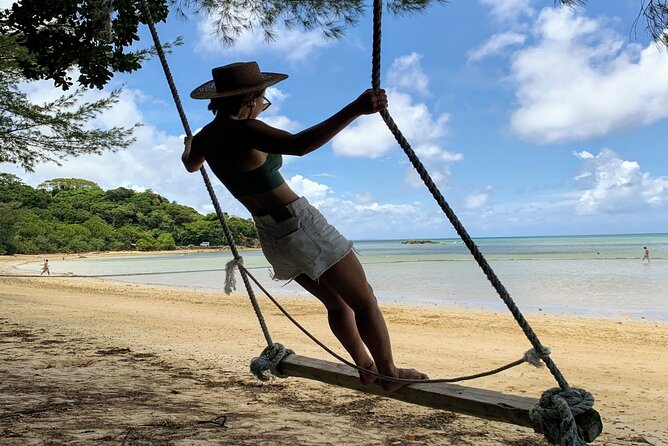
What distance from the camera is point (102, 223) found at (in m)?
54.4

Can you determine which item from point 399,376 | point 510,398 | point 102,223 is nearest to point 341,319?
point 399,376

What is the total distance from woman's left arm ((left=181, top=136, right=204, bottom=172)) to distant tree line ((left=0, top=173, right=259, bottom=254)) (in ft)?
131

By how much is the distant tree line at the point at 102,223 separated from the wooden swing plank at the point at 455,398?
1571 inches

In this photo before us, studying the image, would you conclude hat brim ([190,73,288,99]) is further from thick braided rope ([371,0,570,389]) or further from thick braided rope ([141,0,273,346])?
thick braided rope ([141,0,273,346])

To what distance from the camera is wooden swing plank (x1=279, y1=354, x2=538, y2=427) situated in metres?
2.16

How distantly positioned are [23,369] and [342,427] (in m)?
2.90

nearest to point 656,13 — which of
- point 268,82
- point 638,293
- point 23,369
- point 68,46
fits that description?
point 268,82

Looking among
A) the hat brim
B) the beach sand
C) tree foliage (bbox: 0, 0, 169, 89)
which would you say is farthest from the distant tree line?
the hat brim

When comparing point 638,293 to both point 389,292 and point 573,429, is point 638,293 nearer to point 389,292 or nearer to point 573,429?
point 389,292

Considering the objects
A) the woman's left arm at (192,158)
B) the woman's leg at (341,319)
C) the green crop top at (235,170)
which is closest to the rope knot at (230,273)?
the woman's left arm at (192,158)

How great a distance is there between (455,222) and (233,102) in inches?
35.2

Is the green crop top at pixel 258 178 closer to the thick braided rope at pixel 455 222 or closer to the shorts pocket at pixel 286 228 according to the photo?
the shorts pocket at pixel 286 228

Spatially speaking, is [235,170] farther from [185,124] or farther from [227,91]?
[185,124]

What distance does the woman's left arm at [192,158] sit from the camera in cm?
250
